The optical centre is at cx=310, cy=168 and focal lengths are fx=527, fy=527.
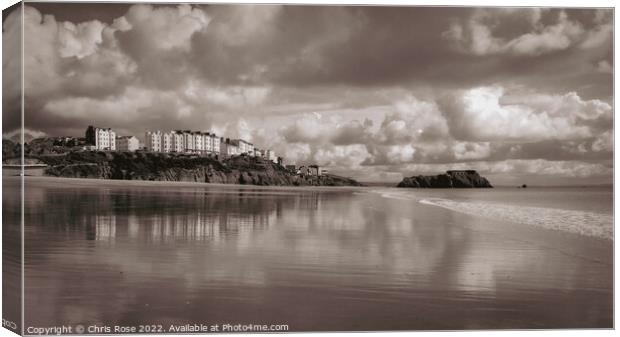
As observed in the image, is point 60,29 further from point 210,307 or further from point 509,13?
point 509,13

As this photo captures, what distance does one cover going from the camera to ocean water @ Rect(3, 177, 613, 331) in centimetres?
598

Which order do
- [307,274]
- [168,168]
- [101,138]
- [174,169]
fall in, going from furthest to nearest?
[168,168]
[174,169]
[101,138]
[307,274]

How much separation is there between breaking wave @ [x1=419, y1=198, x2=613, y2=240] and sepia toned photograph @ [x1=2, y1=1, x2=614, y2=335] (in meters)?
1.96

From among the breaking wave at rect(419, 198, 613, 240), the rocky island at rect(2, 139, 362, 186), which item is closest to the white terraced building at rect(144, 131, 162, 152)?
the rocky island at rect(2, 139, 362, 186)

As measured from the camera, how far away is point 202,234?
849cm

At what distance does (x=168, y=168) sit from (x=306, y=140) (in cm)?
264


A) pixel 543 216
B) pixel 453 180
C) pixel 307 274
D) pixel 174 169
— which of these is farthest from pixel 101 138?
pixel 543 216

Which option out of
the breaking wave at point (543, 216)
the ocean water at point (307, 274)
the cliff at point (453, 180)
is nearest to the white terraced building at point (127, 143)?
the ocean water at point (307, 274)

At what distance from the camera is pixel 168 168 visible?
347 inches

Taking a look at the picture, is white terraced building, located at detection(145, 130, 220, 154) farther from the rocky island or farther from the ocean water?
the ocean water

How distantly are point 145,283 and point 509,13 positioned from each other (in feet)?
18.3

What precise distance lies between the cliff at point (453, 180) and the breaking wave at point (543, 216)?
5.10ft

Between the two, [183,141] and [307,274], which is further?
[183,141]

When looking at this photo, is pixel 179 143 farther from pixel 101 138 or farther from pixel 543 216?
pixel 543 216
